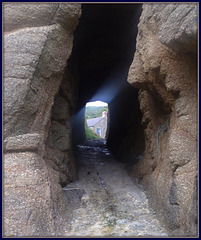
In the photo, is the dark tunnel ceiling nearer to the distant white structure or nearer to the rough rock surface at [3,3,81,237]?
the rough rock surface at [3,3,81,237]

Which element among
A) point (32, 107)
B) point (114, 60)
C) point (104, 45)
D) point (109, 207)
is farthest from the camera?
point (114, 60)

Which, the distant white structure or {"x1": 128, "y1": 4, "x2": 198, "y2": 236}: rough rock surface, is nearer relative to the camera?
{"x1": 128, "y1": 4, "x2": 198, "y2": 236}: rough rock surface

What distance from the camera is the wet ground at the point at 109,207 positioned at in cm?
386

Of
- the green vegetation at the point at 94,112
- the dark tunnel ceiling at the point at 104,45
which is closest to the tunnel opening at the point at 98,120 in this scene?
the green vegetation at the point at 94,112

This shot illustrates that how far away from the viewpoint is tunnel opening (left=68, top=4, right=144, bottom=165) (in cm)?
733

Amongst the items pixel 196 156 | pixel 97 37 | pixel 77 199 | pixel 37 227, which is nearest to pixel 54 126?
pixel 77 199

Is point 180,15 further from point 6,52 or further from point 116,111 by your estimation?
point 116,111

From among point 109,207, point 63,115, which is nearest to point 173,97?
point 109,207

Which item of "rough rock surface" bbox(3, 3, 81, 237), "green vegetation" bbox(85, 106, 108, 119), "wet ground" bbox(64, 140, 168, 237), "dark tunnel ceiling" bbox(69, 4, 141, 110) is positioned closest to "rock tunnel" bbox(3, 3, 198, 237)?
"rough rock surface" bbox(3, 3, 81, 237)

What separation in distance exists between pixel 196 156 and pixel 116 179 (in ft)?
9.39

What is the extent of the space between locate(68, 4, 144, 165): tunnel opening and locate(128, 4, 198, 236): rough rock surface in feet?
6.90

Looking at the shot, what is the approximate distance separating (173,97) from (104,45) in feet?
17.2

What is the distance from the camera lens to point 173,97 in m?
→ 4.27

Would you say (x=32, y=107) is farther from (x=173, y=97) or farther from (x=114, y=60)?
(x=114, y=60)
